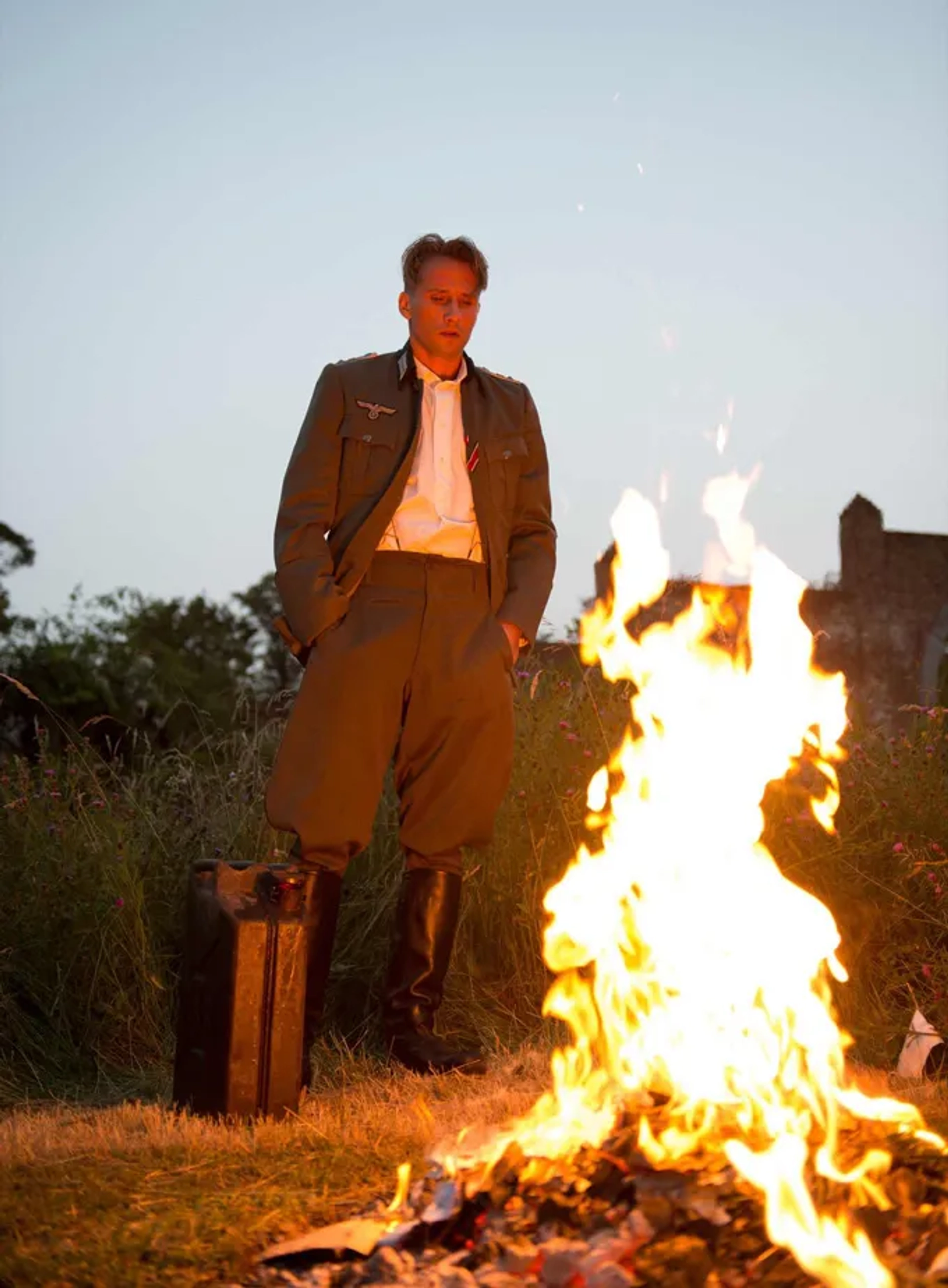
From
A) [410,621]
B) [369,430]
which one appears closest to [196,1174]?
[410,621]

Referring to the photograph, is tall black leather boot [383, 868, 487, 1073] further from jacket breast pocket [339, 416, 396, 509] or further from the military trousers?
jacket breast pocket [339, 416, 396, 509]

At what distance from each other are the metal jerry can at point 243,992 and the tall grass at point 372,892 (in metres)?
0.78

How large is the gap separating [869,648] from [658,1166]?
63.5 ft

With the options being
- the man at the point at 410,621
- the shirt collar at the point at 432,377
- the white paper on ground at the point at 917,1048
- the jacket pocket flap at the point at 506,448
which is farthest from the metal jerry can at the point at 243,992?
the white paper on ground at the point at 917,1048

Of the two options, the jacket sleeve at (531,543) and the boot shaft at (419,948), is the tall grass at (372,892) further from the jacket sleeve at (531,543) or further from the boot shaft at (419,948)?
Result: the jacket sleeve at (531,543)

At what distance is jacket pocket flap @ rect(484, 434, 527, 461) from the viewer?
→ 4.10 m

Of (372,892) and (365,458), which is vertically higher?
(365,458)

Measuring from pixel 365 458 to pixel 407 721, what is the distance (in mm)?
753

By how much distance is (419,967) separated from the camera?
4.00 meters

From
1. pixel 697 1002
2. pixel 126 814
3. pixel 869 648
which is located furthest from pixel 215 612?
pixel 697 1002

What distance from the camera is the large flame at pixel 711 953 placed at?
254 centimetres

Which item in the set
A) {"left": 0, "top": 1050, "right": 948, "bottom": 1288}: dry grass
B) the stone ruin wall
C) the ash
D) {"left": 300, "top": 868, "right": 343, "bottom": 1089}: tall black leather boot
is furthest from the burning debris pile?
the stone ruin wall

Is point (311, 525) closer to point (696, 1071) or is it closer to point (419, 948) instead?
point (419, 948)

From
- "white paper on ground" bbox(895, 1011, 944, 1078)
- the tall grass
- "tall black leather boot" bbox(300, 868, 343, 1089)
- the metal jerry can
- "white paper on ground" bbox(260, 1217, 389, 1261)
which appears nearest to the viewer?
"white paper on ground" bbox(260, 1217, 389, 1261)
